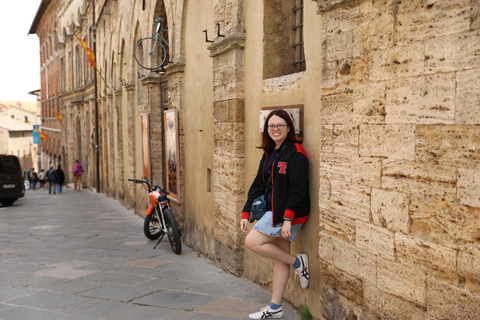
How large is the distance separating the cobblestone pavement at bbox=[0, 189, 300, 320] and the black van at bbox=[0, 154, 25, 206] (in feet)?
25.3

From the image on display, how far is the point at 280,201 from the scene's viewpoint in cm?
408

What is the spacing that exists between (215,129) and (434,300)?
3901 mm

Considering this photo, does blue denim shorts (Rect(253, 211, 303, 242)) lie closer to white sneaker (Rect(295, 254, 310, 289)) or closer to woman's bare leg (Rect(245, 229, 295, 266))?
woman's bare leg (Rect(245, 229, 295, 266))

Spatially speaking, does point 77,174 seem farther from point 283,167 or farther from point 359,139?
point 359,139

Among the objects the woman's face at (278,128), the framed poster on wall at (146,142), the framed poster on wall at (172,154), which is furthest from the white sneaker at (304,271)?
the framed poster on wall at (146,142)

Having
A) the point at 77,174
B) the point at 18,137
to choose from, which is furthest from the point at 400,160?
the point at 18,137

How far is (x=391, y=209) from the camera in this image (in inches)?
126

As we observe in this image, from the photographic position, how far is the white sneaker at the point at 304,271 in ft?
14.1

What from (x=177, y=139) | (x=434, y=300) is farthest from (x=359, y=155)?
(x=177, y=139)

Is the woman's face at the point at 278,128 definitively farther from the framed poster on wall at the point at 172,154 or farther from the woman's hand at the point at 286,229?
the framed poster on wall at the point at 172,154

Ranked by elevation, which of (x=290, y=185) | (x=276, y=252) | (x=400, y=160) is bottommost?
(x=276, y=252)

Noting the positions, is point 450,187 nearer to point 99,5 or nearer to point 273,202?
point 273,202

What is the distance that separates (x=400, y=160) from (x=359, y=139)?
0.43 meters

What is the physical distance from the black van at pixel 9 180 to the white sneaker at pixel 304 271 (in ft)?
48.0
